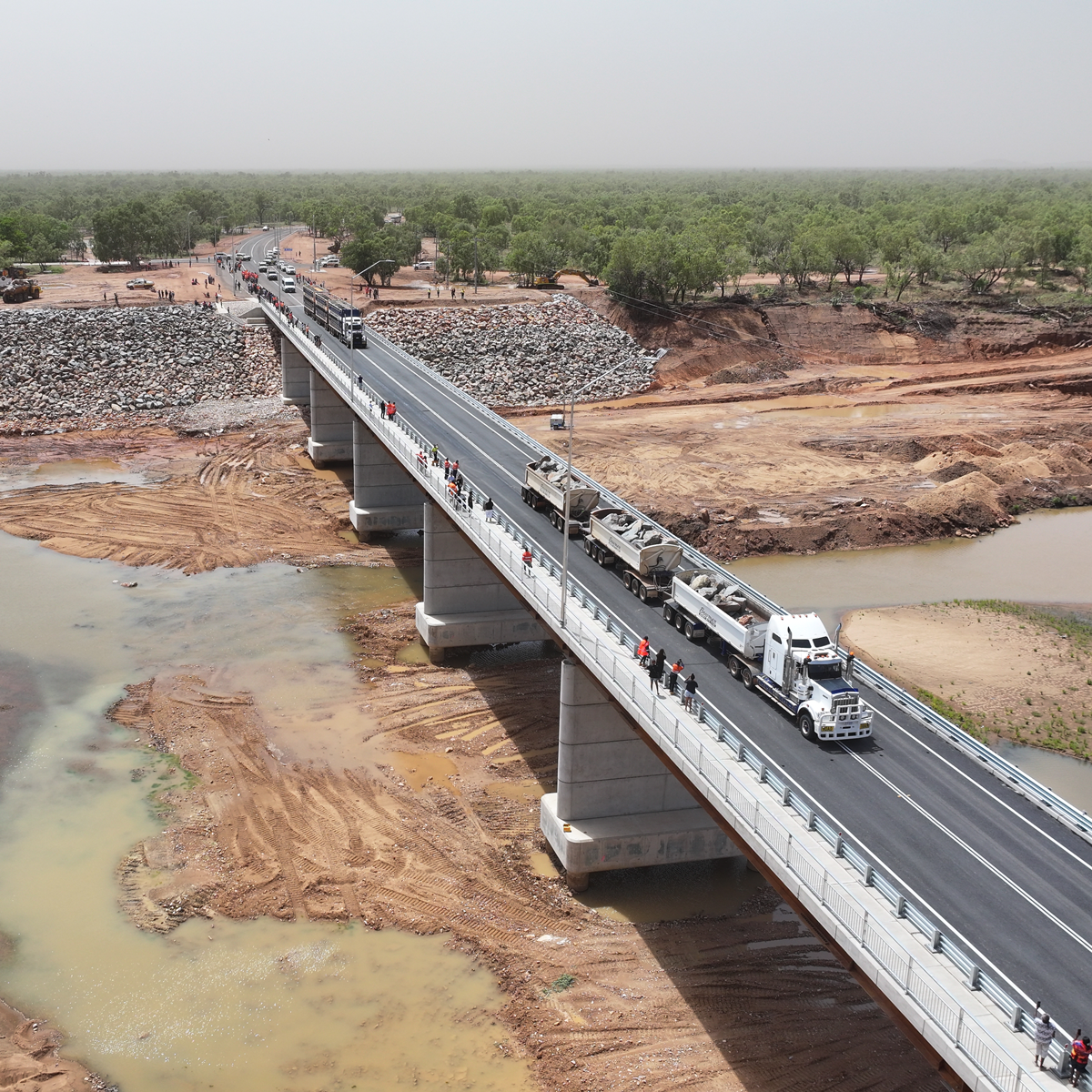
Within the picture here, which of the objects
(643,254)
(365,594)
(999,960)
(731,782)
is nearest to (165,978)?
(731,782)

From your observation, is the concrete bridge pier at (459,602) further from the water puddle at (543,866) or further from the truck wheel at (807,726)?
the truck wheel at (807,726)

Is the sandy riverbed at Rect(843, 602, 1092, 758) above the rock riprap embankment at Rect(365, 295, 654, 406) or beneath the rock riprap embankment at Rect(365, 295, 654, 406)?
beneath

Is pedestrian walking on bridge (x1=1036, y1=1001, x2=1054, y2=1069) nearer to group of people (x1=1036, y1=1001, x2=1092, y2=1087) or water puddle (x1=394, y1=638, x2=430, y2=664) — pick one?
group of people (x1=1036, y1=1001, x2=1092, y2=1087)

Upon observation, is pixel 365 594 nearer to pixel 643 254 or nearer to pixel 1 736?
pixel 1 736

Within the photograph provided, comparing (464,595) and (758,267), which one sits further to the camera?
(758,267)

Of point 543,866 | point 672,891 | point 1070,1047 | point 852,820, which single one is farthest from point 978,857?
point 543,866

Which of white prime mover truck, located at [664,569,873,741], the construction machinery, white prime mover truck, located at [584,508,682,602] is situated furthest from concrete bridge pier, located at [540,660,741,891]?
the construction machinery

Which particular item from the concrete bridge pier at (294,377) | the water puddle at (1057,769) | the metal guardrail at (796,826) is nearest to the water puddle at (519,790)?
the metal guardrail at (796,826)
